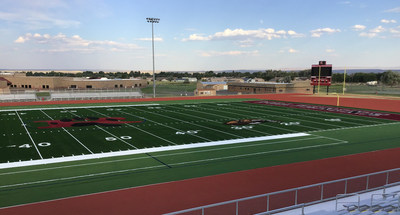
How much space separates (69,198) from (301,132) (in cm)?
1720

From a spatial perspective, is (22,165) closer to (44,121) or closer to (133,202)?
(133,202)

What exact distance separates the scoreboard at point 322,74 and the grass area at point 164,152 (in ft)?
77.8

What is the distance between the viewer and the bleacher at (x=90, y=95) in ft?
161

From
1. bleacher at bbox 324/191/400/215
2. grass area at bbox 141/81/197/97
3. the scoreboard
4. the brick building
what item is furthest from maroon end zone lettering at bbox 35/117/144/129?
the brick building

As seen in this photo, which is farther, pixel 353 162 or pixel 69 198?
pixel 353 162

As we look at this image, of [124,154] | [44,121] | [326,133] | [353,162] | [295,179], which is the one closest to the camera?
[295,179]

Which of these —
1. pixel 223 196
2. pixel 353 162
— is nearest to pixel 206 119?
pixel 353 162

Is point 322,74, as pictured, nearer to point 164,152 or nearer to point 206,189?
point 164,152

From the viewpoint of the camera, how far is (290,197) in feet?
36.3

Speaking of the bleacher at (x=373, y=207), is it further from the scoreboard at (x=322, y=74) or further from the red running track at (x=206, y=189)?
the scoreboard at (x=322, y=74)

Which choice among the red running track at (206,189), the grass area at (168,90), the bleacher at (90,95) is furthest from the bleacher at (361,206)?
the grass area at (168,90)

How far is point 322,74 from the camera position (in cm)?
5381

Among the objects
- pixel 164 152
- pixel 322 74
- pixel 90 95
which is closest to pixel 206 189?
pixel 164 152

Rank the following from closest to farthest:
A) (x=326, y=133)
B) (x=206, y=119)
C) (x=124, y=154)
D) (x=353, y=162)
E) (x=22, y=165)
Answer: (x=22, y=165) < (x=353, y=162) < (x=124, y=154) < (x=326, y=133) < (x=206, y=119)
